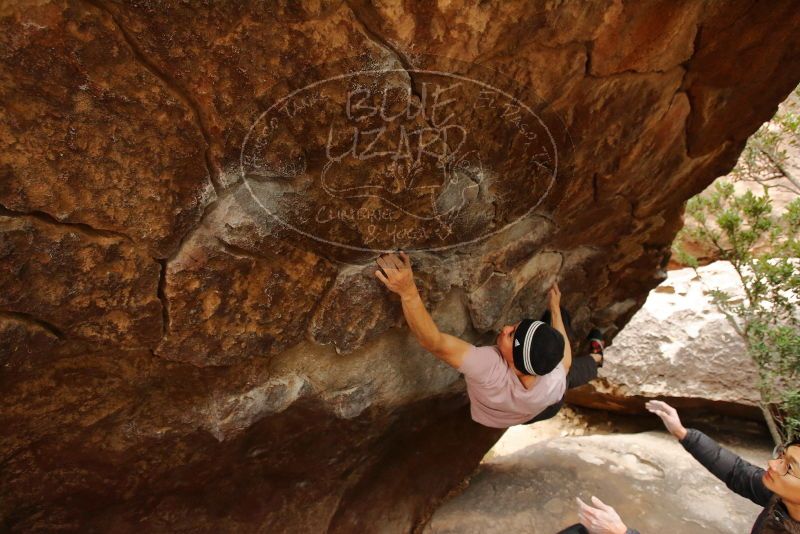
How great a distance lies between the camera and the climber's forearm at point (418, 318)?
7.33 feet

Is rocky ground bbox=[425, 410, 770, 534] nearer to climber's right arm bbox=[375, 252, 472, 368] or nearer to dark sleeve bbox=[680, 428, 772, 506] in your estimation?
dark sleeve bbox=[680, 428, 772, 506]

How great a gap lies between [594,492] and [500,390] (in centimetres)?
154

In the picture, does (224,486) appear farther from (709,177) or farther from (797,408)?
(797,408)

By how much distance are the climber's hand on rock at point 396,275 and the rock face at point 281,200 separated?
6 cm

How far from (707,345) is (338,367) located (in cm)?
462

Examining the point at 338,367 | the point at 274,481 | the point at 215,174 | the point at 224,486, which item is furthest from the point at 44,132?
the point at 274,481

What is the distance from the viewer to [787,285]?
13.7 feet

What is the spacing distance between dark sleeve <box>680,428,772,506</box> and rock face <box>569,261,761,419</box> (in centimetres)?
257

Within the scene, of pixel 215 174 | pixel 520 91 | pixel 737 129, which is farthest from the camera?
pixel 737 129

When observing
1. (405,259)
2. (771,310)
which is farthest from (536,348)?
(771,310)

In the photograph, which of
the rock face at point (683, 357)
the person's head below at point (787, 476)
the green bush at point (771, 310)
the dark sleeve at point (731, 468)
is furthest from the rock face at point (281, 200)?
the rock face at point (683, 357)

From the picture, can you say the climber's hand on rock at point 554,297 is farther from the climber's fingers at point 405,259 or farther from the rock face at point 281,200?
the climber's fingers at point 405,259

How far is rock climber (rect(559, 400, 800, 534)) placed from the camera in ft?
7.71

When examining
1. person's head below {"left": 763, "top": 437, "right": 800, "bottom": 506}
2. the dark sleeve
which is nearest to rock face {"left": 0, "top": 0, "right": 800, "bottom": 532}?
the dark sleeve
